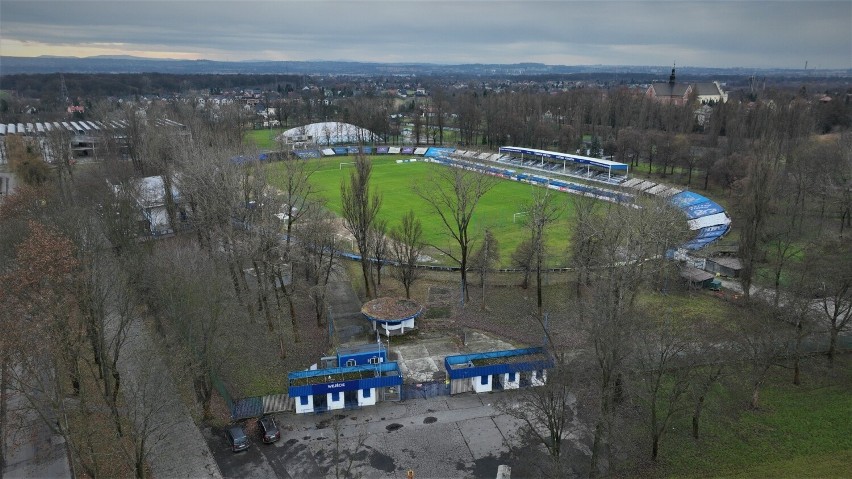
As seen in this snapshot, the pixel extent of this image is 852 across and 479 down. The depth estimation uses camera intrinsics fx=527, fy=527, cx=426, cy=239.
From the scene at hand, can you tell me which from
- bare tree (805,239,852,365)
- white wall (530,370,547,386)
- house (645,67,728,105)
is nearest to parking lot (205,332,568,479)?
white wall (530,370,547,386)

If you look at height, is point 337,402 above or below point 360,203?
below

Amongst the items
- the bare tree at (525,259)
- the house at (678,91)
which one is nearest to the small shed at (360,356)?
the bare tree at (525,259)

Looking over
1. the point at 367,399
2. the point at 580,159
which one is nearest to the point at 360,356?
the point at 367,399

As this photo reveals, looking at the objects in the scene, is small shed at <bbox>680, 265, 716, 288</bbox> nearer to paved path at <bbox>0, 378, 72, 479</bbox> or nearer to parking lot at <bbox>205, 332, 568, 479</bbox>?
parking lot at <bbox>205, 332, 568, 479</bbox>

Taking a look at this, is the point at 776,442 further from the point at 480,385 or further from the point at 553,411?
the point at 480,385

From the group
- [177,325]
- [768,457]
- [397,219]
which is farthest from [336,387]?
[397,219]

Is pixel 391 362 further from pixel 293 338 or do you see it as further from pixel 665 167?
pixel 665 167

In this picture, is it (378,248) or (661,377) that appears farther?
(378,248)
